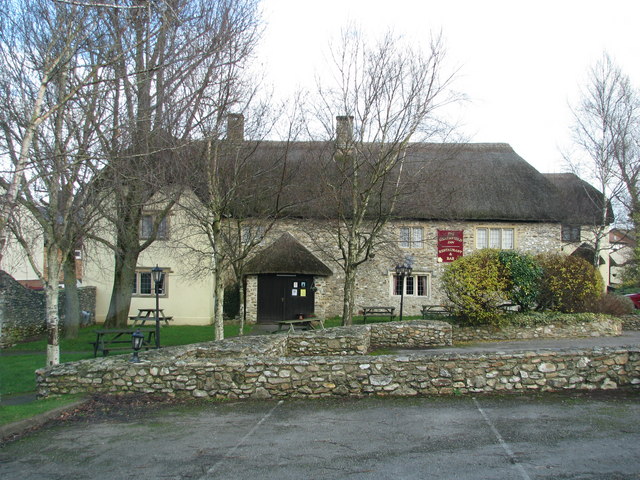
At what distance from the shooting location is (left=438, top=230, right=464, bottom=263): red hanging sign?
27203mm

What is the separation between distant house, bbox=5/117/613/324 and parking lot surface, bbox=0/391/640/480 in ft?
47.6

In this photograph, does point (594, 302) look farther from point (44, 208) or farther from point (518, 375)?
point (44, 208)

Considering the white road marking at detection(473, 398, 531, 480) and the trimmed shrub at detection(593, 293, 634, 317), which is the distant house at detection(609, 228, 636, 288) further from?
the white road marking at detection(473, 398, 531, 480)

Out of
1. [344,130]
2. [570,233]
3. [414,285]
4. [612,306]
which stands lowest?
[612,306]

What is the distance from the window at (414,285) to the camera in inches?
1079

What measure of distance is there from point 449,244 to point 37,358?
62.0 feet

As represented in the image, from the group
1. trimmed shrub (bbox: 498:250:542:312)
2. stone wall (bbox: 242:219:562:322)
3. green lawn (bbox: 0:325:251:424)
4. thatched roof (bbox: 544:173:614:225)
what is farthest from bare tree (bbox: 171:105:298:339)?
thatched roof (bbox: 544:173:614:225)

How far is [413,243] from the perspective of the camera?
90.1ft

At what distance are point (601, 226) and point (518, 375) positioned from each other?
2061cm

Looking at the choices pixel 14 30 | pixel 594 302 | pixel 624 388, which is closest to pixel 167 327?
pixel 14 30

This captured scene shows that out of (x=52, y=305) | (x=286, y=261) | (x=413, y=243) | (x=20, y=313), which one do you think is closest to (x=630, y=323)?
(x=413, y=243)

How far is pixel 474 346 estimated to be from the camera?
679 inches

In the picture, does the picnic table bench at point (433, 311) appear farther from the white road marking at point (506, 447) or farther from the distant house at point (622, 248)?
the white road marking at point (506, 447)

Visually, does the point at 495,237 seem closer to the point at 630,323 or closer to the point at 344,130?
the point at 630,323
